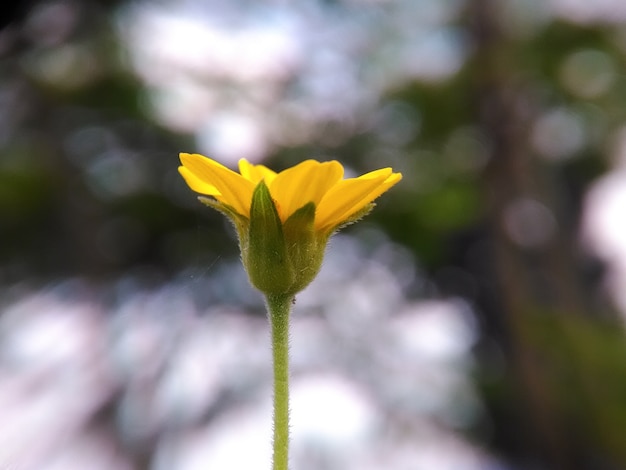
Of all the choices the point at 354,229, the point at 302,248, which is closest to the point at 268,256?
the point at 302,248

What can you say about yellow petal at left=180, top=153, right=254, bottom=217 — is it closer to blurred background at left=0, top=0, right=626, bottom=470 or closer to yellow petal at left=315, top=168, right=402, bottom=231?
yellow petal at left=315, top=168, right=402, bottom=231

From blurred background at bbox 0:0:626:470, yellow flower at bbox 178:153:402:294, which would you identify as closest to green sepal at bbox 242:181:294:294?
yellow flower at bbox 178:153:402:294

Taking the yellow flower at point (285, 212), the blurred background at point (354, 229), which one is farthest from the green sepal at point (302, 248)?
the blurred background at point (354, 229)

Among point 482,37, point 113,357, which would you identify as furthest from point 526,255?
point 113,357

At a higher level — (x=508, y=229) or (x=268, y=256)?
(x=508, y=229)

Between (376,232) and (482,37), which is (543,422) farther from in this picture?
(482,37)

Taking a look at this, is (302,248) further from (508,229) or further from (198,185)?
(508,229)

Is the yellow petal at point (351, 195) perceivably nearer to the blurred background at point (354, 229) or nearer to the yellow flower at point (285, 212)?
the yellow flower at point (285, 212)
